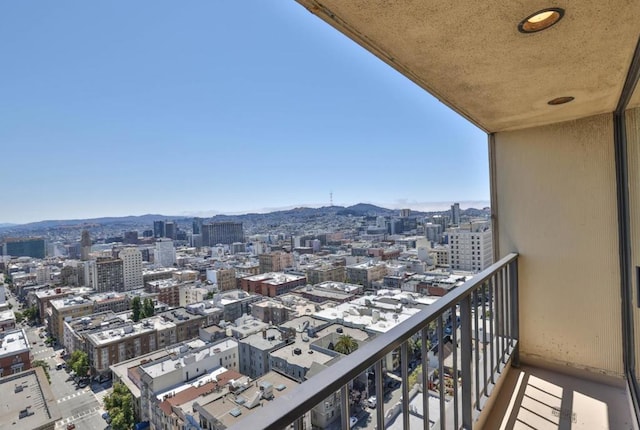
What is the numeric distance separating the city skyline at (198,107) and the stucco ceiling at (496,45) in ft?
0.51

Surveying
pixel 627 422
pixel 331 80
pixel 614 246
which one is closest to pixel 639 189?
pixel 614 246

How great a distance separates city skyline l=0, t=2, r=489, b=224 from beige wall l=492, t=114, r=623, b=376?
297 mm

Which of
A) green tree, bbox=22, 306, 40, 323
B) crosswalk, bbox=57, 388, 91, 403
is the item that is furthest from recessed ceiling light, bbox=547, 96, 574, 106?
green tree, bbox=22, 306, 40, 323

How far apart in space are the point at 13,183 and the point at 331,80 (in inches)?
692

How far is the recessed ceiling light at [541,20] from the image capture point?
921 millimetres

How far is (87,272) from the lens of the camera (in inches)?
1158

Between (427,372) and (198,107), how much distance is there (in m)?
26.7

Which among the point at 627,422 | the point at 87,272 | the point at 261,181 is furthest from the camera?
the point at 261,181

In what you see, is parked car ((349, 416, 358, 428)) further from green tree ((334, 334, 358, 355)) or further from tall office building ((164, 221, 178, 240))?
tall office building ((164, 221, 178, 240))

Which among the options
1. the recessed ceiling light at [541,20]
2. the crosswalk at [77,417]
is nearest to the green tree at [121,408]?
the crosswalk at [77,417]

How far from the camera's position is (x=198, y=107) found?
24297 mm

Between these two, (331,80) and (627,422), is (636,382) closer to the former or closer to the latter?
(627,422)

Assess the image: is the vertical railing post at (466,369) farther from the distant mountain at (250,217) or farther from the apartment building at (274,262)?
the distant mountain at (250,217)

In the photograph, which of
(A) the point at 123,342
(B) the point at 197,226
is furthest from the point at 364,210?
(A) the point at 123,342
